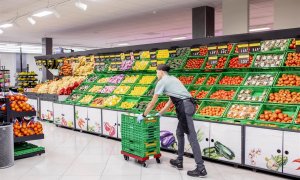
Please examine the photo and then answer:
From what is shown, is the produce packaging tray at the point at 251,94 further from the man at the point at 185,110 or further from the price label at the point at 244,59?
the man at the point at 185,110

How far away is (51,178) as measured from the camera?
4.60m

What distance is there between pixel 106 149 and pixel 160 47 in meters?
3.07

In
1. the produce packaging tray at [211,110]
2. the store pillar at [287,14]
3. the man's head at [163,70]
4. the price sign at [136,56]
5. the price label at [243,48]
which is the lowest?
the produce packaging tray at [211,110]

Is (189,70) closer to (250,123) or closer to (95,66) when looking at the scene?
(250,123)

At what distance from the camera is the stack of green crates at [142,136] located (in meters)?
5.12

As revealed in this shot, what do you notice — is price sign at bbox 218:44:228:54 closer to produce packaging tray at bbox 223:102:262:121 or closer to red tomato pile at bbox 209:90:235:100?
red tomato pile at bbox 209:90:235:100

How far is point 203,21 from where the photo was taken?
361 inches

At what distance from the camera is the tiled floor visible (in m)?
4.66

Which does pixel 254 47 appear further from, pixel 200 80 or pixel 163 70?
pixel 163 70

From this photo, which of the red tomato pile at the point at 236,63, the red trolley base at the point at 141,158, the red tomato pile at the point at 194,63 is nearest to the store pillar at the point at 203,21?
the red tomato pile at the point at 194,63

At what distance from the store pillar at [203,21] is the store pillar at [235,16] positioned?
2.40ft

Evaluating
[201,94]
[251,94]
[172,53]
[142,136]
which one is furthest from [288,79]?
[172,53]

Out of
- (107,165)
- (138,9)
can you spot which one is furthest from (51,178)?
(138,9)

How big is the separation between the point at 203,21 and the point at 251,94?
421 cm
